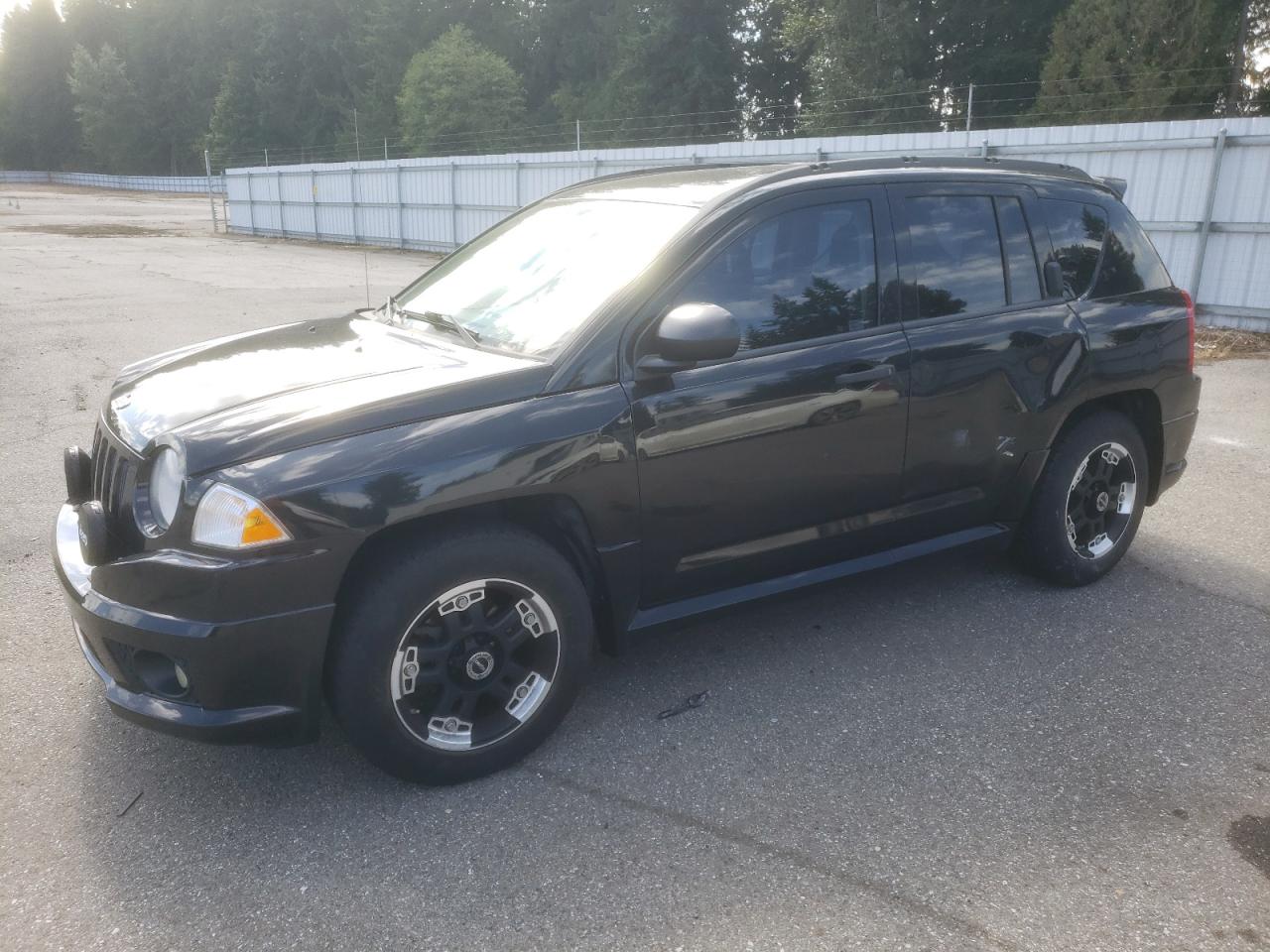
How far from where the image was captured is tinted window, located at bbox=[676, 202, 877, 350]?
347 cm

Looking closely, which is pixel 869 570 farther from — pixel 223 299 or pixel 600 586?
pixel 223 299

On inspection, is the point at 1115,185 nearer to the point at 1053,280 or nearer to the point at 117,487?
the point at 1053,280

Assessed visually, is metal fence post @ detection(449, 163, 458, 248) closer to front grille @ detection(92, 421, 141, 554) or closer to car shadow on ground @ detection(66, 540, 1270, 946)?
front grille @ detection(92, 421, 141, 554)

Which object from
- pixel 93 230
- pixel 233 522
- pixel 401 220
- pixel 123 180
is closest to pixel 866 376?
pixel 233 522

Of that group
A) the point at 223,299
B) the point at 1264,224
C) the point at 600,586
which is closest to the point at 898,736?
the point at 600,586

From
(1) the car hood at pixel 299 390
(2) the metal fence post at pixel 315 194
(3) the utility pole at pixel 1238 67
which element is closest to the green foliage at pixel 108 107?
(2) the metal fence post at pixel 315 194

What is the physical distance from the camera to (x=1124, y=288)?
4570 millimetres

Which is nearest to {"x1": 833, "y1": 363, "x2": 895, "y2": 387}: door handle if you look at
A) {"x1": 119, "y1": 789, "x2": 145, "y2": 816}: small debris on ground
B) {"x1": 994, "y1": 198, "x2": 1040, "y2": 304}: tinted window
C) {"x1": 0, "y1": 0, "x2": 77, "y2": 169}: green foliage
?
{"x1": 994, "y1": 198, "x2": 1040, "y2": 304}: tinted window

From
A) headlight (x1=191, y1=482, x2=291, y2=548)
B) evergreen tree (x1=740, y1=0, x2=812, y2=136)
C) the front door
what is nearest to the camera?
headlight (x1=191, y1=482, x2=291, y2=548)

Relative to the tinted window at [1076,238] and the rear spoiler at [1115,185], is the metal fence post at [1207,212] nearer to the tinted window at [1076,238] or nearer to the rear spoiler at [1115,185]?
the rear spoiler at [1115,185]

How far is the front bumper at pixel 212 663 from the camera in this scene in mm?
2699

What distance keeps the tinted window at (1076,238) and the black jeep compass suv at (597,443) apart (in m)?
0.02

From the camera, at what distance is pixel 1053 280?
14.2 ft

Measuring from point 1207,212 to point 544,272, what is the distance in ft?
37.7
